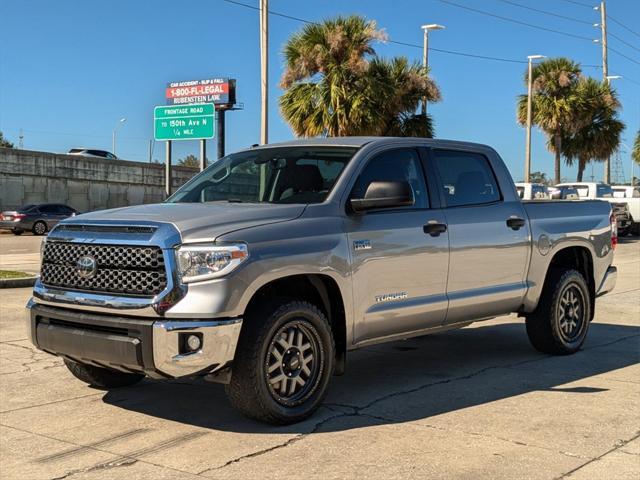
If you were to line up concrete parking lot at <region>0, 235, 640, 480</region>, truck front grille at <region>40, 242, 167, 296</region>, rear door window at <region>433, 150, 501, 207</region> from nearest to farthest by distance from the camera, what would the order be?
1. concrete parking lot at <region>0, 235, 640, 480</region>
2. truck front grille at <region>40, 242, 167, 296</region>
3. rear door window at <region>433, 150, 501, 207</region>

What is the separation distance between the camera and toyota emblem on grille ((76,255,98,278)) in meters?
5.00

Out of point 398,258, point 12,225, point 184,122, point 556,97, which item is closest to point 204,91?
point 184,122

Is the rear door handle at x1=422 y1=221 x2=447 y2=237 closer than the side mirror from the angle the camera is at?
No

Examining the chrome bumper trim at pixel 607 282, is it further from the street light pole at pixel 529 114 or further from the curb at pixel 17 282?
the street light pole at pixel 529 114

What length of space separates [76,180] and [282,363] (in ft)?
120

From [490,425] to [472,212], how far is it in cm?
198

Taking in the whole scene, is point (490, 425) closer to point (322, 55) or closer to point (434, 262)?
point (434, 262)

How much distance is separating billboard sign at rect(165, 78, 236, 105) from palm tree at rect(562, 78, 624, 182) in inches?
711

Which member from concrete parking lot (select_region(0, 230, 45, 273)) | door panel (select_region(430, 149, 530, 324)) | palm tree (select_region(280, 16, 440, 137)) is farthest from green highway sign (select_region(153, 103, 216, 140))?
door panel (select_region(430, 149, 530, 324))

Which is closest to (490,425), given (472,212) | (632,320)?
(472,212)

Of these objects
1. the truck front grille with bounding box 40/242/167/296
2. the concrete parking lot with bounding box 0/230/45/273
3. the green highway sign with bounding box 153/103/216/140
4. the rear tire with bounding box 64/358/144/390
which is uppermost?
the green highway sign with bounding box 153/103/216/140

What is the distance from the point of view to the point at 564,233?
7449 millimetres

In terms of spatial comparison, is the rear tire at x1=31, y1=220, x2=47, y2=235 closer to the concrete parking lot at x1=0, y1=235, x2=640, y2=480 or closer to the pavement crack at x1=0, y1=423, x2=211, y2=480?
the concrete parking lot at x1=0, y1=235, x2=640, y2=480

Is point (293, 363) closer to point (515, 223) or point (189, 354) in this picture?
point (189, 354)
